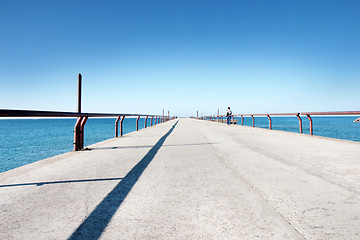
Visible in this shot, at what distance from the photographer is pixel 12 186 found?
255cm


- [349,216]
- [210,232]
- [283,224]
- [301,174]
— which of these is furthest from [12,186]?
[301,174]

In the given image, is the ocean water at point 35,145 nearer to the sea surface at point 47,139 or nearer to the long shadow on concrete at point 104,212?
the sea surface at point 47,139

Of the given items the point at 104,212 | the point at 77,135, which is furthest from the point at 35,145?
the point at 104,212

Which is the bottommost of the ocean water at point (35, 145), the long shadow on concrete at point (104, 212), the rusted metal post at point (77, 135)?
the ocean water at point (35, 145)

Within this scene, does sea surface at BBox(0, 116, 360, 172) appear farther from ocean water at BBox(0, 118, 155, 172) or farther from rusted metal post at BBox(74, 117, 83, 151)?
rusted metal post at BBox(74, 117, 83, 151)

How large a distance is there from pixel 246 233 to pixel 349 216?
1.04 m

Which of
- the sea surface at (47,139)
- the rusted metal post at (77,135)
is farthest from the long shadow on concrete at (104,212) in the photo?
the sea surface at (47,139)

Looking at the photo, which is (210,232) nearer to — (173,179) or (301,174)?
(173,179)

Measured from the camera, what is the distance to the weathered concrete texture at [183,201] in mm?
1508

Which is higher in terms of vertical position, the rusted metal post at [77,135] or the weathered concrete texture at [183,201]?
the rusted metal post at [77,135]

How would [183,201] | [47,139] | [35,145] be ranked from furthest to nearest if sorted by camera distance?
[47,139]
[35,145]
[183,201]

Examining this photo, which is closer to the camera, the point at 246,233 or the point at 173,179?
the point at 246,233

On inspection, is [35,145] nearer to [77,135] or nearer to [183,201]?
[77,135]

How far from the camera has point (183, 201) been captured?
6.67ft
